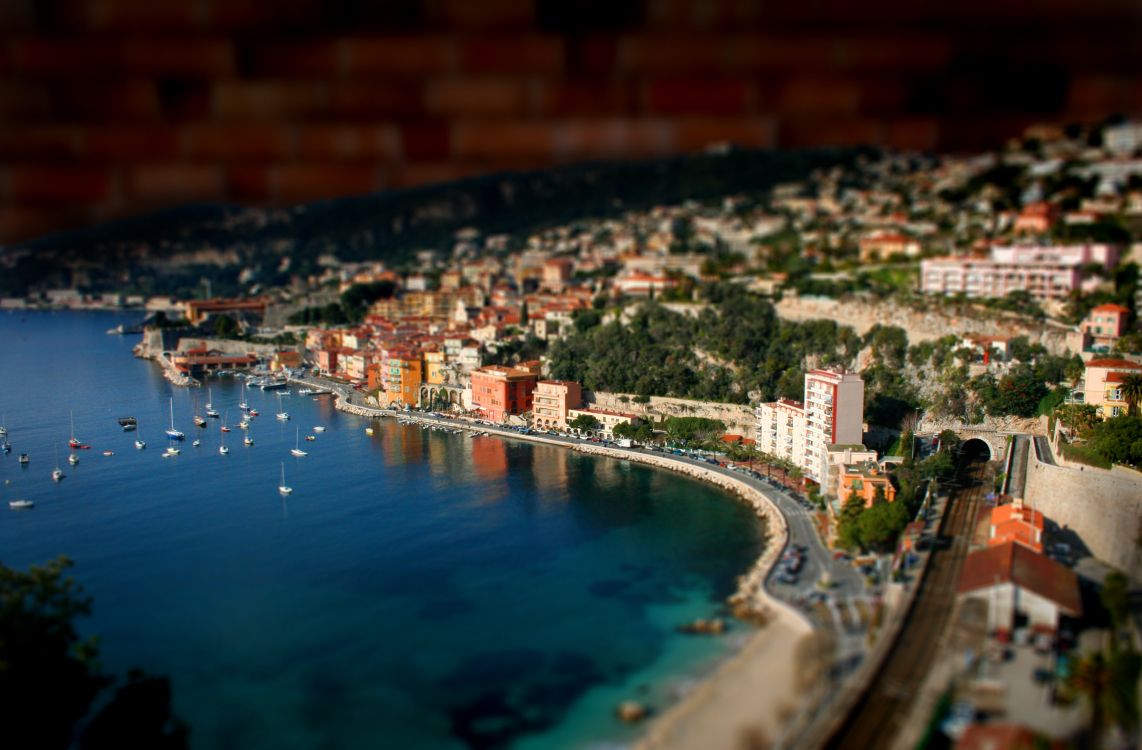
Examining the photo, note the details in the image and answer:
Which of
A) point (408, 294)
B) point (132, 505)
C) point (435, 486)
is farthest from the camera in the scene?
point (408, 294)

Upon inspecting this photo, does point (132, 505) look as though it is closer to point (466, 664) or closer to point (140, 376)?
point (466, 664)

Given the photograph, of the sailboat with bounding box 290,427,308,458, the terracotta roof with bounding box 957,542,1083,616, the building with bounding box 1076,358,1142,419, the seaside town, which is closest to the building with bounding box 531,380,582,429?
the seaside town

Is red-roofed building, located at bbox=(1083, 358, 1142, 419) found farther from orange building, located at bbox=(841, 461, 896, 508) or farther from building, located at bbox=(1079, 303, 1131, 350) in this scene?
orange building, located at bbox=(841, 461, 896, 508)

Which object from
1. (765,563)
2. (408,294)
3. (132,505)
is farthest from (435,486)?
(408,294)

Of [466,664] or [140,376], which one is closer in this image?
[466,664]

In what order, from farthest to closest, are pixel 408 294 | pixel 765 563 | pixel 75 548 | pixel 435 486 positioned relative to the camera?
pixel 408 294 → pixel 435 486 → pixel 75 548 → pixel 765 563

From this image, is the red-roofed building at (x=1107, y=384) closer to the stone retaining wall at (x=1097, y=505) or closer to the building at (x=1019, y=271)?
the stone retaining wall at (x=1097, y=505)
